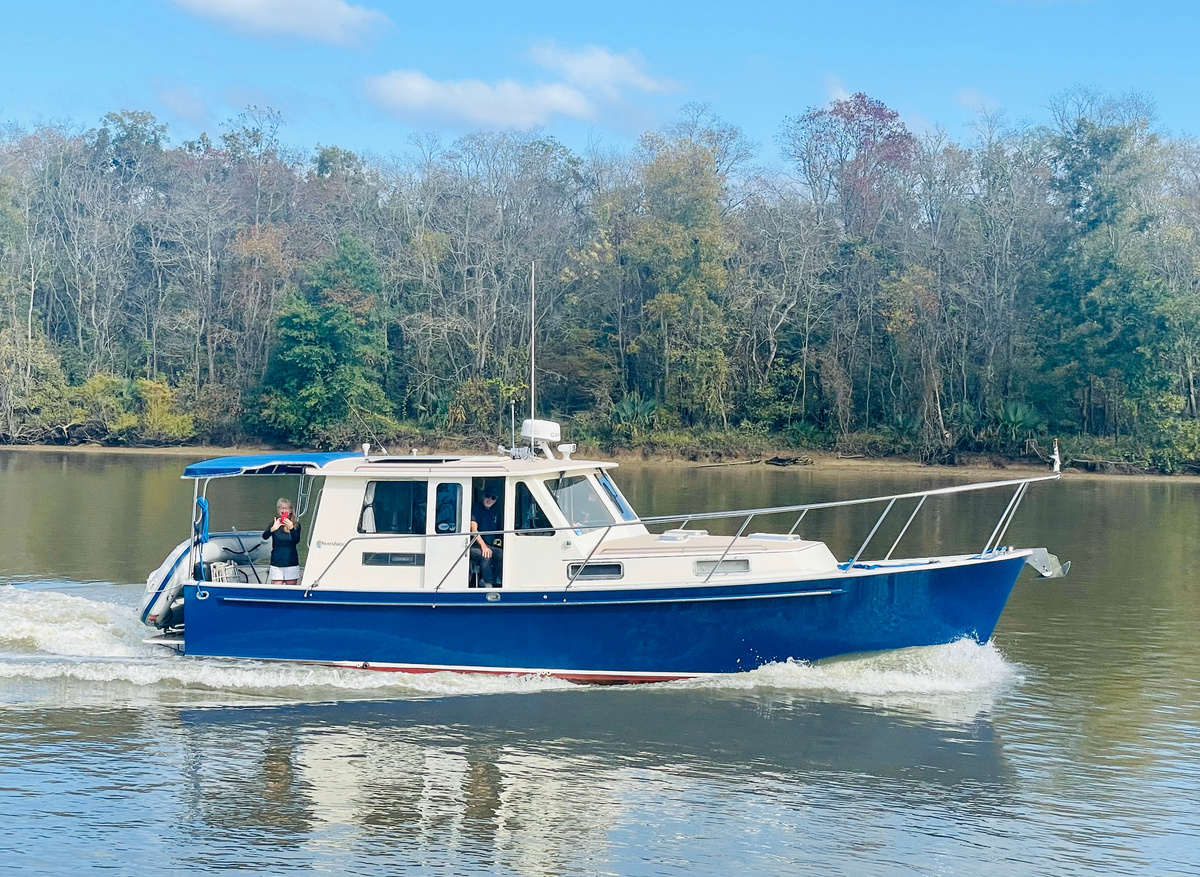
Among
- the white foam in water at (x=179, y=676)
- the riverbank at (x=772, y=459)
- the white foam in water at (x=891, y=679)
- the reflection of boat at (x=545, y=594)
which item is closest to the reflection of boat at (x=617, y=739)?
the white foam in water at (x=891, y=679)

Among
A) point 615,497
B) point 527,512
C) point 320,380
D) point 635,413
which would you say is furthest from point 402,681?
point 320,380

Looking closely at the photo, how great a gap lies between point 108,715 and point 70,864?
365cm

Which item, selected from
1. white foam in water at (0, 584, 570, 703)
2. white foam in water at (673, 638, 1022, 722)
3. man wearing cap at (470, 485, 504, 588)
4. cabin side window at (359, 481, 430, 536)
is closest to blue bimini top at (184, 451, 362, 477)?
cabin side window at (359, 481, 430, 536)

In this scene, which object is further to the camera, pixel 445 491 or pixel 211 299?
pixel 211 299

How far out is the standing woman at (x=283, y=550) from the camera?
13914mm

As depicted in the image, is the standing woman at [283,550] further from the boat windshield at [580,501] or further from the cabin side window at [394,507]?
the boat windshield at [580,501]

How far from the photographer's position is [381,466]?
13.8 metres

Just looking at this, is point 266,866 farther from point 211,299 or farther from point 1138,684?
point 211,299

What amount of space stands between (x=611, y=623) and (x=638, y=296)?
133ft

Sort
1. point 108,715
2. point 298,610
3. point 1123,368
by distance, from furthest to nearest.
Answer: point 1123,368, point 298,610, point 108,715

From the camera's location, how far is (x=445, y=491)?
13.6m

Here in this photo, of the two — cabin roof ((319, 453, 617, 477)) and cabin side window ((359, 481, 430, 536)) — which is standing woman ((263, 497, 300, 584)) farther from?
cabin side window ((359, 481, 430, 536))

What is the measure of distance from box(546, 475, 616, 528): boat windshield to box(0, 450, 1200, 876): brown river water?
6.14ft

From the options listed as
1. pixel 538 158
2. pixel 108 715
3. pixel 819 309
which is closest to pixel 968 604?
pixel 108 715
